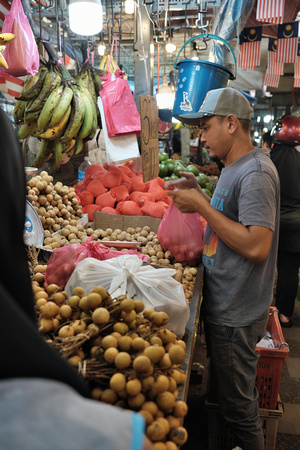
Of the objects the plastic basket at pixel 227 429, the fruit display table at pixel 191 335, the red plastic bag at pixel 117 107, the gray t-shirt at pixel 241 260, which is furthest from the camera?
the red plastic bag at pixel 117 107

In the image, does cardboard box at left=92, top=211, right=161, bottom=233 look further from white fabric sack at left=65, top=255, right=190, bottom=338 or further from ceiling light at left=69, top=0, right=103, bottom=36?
white fabric sack at left=65, top=255, right=190, bottom=338

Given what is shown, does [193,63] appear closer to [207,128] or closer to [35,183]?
[207,128]

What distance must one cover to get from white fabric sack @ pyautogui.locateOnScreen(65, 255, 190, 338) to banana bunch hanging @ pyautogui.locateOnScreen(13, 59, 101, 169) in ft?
6.48

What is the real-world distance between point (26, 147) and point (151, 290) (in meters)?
3.59

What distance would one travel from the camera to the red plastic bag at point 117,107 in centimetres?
360

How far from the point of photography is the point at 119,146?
3721mm

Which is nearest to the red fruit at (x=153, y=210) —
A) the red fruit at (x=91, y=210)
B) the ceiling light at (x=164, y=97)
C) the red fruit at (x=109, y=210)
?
the red fruit at (x=109, y=210)

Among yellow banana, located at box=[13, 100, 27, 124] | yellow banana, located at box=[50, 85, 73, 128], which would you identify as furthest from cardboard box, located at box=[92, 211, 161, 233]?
yellow banana, located at box=[13, 100, 27, 124]

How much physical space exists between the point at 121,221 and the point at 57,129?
3.44 ft

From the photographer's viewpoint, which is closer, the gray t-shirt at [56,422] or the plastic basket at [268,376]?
the gray t-shirt at [56,422]

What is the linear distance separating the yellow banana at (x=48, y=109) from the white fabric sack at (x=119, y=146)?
0.52m

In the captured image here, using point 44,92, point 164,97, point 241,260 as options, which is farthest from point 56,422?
point 164,97

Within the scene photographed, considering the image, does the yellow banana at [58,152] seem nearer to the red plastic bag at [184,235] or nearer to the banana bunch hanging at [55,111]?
the banana bunch hanging at [55,111]

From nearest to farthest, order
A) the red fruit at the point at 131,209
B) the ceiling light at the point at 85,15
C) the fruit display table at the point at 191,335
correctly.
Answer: the fruit display table at the point at 191,335, the ceiling light at the point at 85,15, the red fruit at the point at 131,209
